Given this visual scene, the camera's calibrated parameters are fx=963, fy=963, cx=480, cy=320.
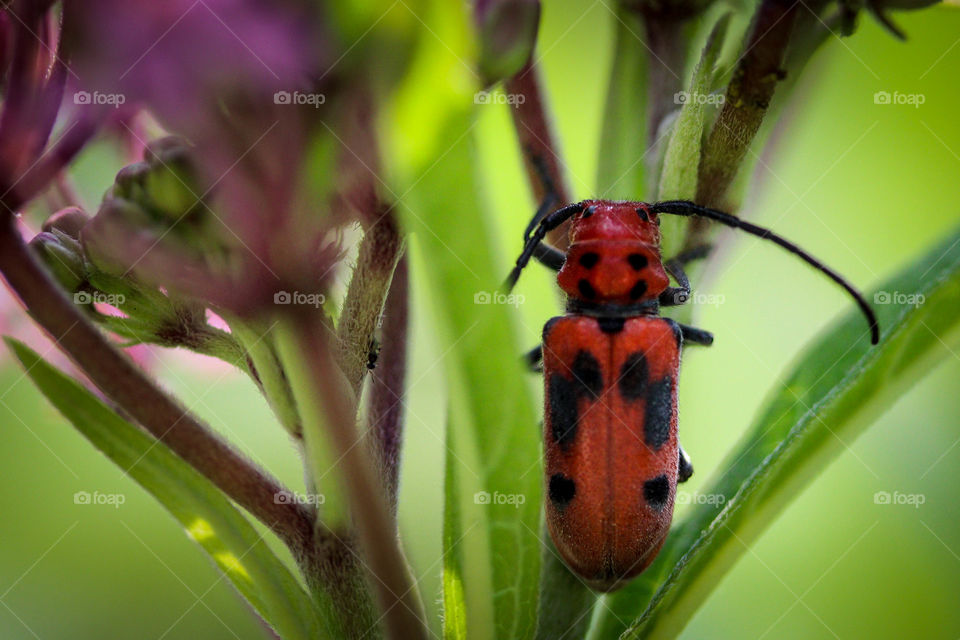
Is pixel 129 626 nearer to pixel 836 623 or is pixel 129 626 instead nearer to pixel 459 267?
pixel 836 623

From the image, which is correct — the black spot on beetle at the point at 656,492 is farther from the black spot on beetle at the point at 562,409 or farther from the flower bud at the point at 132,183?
the flower bud at the point at 132,183

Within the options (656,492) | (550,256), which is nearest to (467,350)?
(656,492)

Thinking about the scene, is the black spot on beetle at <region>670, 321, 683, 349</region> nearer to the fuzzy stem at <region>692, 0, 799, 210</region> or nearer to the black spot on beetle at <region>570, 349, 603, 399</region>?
the black spot on beetle at <region>570, 349, 603, 399</region>

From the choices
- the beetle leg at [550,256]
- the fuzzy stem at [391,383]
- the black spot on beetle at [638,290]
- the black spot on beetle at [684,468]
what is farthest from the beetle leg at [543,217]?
the black spot on beetle at [684,468]

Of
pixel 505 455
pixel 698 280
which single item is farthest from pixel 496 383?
pixel 698 280

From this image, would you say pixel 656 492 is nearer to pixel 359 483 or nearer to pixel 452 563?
pixel 452 563
